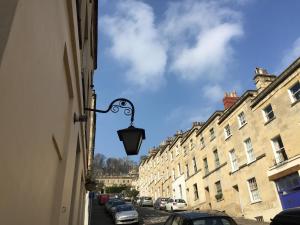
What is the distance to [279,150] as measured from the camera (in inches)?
838

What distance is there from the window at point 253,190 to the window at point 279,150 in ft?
11.3

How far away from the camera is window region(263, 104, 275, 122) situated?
22.3m

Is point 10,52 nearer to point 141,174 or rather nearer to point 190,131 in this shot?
point 190,131

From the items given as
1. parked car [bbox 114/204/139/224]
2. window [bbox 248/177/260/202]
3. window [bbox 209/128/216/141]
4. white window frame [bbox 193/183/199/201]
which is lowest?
parked car [bbox 114/204/139/224]

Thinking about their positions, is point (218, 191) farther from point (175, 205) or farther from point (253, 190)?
point (253, 190)

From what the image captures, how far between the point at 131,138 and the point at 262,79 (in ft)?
70.5

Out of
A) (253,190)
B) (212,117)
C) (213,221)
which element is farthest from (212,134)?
(213,221)

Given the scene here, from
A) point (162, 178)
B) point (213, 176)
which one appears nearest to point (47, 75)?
point (213, 176)

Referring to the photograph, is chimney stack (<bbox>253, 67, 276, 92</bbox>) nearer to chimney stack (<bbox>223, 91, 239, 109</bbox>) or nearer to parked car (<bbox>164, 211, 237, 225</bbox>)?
chimney stack (<bbox>223, 91, 239, 109</bbox>)

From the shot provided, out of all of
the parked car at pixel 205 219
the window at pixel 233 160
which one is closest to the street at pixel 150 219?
the window at pixel 233 160

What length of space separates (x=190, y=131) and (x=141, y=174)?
127 ft

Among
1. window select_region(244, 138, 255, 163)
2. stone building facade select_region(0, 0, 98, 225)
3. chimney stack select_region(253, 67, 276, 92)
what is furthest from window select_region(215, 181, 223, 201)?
stone building facade select_region(0, 0, 98, 225)

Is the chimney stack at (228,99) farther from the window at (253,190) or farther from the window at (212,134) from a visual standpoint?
the window at (253,190)

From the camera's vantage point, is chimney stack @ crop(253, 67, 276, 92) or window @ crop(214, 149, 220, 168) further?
window @ crop(214, 149, 220, 168)
